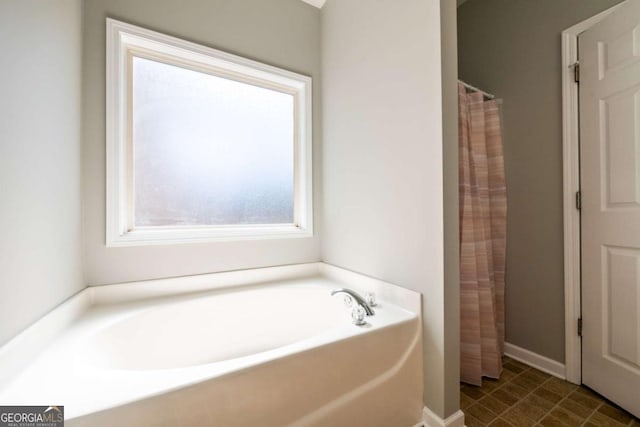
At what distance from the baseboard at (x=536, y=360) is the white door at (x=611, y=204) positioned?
0.13 metres

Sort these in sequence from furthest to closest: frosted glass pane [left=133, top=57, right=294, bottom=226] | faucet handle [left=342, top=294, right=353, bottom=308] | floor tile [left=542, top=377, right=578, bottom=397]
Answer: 1. frosted glass pane [left=133, top=57, right=294, bottom=226]
2. floor tile [left=542, top=377, right=578, bottom=397]
3. faucet handle [left=342, top=294, right=353, bottom=308]

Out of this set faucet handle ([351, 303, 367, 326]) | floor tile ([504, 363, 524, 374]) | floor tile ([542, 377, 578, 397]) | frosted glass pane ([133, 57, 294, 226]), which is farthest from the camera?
floor tile ([504, 363, 524, 374])

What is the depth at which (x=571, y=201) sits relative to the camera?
1.52 metres

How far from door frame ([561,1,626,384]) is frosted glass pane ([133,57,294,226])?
181 centimetres

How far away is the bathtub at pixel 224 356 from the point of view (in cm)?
70

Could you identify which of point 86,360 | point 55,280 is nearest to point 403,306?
point 86,360

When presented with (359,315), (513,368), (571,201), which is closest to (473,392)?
(513,368)

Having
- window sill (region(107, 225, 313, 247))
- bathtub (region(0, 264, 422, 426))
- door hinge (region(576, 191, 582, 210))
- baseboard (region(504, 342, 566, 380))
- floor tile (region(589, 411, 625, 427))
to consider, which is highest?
door hinge (region(576, 191, 582, 210))

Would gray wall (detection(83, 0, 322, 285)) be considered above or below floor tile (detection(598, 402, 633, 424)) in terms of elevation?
above

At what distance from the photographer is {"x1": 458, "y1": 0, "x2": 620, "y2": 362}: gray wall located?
159 cm

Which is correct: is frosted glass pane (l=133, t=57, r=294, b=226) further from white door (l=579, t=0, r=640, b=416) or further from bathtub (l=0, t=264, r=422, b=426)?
white door (l=579, t=0, r=640, b=416)

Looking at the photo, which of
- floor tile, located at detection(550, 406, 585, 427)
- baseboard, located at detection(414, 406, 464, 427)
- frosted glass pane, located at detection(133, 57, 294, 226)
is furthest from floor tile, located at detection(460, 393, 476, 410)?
frosted glass pane, located at detection(133, 57, 294, 226)

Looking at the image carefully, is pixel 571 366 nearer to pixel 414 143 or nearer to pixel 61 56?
pixel 414 143

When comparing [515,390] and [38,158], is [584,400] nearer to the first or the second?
[515,390]
